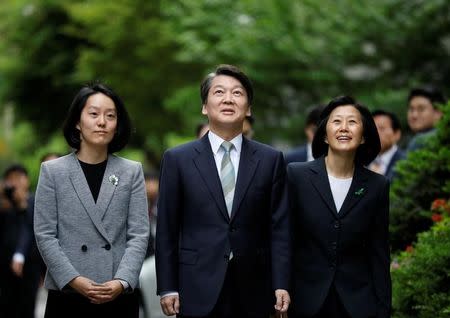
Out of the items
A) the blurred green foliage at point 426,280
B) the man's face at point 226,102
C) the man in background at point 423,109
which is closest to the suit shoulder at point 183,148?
the man's face at point 226,102

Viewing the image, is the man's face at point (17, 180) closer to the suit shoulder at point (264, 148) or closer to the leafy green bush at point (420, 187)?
the leafy green bush at point (420, 187)

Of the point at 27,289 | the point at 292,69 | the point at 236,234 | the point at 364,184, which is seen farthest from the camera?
the point at 292,69

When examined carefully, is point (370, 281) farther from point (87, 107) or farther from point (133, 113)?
point (133, 113)

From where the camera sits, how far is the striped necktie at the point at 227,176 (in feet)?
23.6

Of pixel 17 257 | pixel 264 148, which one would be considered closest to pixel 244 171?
pixel 264 148

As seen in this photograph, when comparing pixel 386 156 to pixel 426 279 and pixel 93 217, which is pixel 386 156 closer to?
pixel 426 279

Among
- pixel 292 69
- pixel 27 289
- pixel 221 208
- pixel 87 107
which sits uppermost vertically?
pixel 292 69

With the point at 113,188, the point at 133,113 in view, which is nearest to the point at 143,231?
the point at 113,188

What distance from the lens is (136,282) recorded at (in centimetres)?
723

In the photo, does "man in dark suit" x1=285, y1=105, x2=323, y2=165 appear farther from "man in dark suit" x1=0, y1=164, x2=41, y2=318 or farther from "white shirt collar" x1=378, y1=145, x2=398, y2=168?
"man in dark suit" x1=0, y1=164, x2=41, y2=318

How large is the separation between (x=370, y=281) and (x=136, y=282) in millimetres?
1378

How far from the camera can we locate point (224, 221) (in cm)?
712

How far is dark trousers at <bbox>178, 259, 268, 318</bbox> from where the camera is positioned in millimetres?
7094

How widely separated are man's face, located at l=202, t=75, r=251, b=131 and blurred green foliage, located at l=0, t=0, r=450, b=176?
1145 cm
